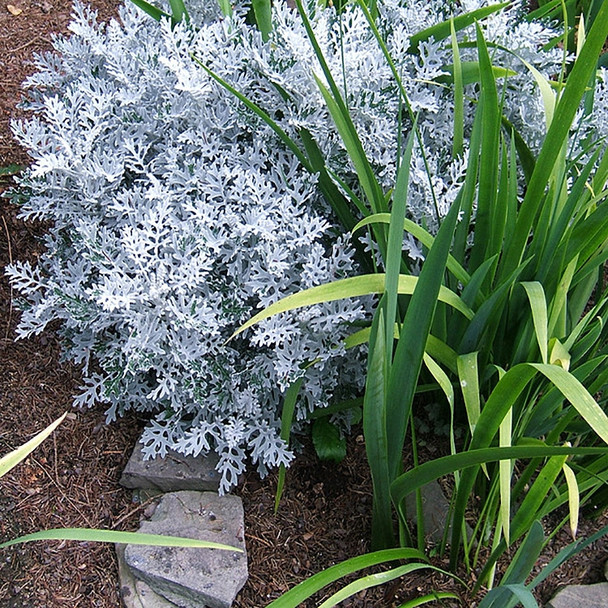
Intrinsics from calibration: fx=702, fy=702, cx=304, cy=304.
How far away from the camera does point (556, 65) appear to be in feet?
7.04

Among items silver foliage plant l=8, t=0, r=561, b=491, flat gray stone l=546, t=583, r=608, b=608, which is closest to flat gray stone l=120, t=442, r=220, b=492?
silver foliage plant l=8, t=0, r=561, b=491

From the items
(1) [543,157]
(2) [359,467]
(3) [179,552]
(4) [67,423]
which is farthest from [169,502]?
(1) [543,157]

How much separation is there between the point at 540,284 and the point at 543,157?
0.25 metres

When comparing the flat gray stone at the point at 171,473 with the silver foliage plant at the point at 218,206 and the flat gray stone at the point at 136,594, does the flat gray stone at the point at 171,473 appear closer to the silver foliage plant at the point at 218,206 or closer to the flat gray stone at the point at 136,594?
the silver foliage plant at the point at 218,206

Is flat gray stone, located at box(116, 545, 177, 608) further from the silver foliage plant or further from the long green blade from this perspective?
the long green blade

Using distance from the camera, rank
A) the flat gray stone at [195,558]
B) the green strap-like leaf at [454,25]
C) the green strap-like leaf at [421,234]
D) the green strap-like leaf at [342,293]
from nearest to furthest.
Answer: the green strap-like leaf at [342,293] < the green strap-like leaf at [421,234] < the flat gray stone at [195,558] < the green strap-like leaf at [454,25]

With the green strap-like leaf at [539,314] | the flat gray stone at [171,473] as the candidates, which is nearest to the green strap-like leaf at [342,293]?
the green strap-like leaf at [539,314]

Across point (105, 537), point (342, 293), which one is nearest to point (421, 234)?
point (342, 293)

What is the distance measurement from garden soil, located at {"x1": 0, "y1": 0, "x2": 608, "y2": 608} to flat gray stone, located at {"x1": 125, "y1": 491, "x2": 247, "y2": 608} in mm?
56

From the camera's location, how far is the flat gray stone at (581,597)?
5.11 feet

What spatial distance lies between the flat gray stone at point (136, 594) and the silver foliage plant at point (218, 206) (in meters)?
0.30

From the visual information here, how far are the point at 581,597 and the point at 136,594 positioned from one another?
1.02 metres

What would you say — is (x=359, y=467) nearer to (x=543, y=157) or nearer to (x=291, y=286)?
(x=291, y=286)

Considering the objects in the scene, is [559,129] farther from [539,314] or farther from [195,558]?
[195,558]
